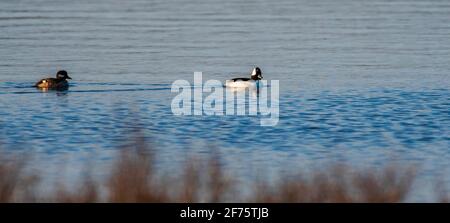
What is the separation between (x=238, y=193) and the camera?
1152 centimetres

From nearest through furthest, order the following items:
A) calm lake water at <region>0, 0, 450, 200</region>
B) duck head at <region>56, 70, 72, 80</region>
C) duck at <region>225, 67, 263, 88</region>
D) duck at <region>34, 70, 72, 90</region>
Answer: calm lake water at <region>0, 0, 450, 200</region>, duck at <region>34, 70, 72, 90</region>, duck at <region>225, 67, 263, 88</region>, duck head at <region>56, 70, 72, 80</region>

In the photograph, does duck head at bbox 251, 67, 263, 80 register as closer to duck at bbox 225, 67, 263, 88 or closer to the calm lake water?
duck at bbox 225, 67, 263, 88

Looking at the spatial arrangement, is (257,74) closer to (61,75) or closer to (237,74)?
(237,74)

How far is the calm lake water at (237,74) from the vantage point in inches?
596

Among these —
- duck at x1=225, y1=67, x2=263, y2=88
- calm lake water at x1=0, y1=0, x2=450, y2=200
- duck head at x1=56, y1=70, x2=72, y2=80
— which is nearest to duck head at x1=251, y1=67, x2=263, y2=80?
duck at x1=225, y1=67, x2=263, y2=88

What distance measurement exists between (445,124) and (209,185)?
8.05 m

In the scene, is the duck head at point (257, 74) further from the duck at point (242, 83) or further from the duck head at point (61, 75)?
the duck head at point (61, 75)

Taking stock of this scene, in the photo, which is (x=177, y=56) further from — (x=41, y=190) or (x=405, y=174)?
(x=405, y=174)

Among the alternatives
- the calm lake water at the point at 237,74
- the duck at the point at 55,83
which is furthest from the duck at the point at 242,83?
the duck at the point at 55,83

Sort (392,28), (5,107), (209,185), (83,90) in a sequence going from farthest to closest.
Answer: (392,28)
(83,90)
(5,107)
(209,185)

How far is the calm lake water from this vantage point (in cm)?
1514

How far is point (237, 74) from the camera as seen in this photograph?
24.3 meters

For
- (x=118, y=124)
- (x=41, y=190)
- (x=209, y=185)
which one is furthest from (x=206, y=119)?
(x=209, y=185)

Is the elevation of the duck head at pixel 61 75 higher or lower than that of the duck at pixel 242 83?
higher
